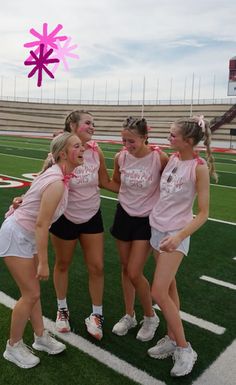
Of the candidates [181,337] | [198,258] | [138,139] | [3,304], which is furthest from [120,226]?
[198,258]

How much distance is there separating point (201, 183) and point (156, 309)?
1672 mm

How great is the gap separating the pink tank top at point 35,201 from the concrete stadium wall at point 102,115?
43.6m

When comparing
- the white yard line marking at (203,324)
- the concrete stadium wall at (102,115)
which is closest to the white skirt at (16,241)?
the white yard line marking at (203,324)

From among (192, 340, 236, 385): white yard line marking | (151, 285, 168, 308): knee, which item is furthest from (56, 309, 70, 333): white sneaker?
(192, 340, 236, 385): white yard line marking

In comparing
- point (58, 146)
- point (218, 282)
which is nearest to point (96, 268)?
point (58, 146)

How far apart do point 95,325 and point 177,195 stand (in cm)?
129

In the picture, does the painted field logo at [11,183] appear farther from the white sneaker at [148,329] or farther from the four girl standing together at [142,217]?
the white sneaker at [148,329]

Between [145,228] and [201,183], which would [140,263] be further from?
[201,183]

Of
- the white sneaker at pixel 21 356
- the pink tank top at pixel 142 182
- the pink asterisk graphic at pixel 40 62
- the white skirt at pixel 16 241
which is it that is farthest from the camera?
the pink asterisk graphic at pixel 40 62

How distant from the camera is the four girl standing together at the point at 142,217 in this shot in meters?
2.82

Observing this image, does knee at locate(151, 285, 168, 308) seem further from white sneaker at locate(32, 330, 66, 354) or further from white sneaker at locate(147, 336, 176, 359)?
white sneaker at locate(32, 330, 66, 354)

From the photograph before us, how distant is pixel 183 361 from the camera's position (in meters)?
2.85

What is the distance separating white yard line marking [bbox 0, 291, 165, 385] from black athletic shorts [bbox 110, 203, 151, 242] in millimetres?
847

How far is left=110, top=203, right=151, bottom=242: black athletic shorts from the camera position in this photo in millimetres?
3197
